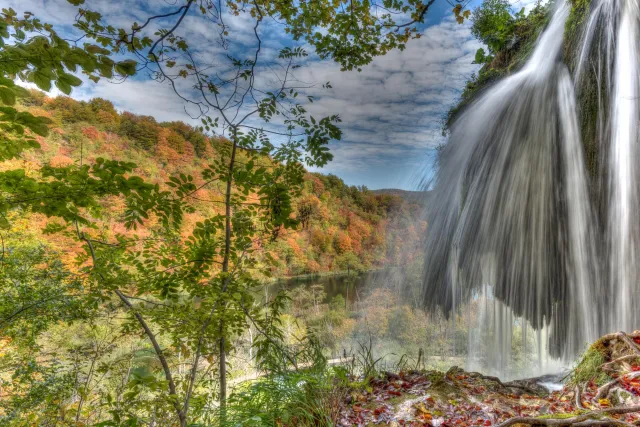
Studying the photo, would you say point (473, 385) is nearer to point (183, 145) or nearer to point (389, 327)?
point (389, 327)

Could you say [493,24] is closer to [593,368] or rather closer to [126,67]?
[593,368]

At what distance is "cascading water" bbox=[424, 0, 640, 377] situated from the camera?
4477 millimetres

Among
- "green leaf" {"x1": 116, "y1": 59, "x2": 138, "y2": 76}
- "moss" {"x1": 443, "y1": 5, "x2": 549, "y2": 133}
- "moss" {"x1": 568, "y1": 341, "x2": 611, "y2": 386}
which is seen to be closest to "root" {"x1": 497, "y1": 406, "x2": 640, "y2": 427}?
"moss" {"x1": 568, "y1": 341, "x2": 611, "y2": 386}

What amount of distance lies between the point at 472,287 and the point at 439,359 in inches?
318

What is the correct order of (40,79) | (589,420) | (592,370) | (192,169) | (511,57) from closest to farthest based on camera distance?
(40,79) → (589,420) → (592,370) → (511,57) → (192,169)

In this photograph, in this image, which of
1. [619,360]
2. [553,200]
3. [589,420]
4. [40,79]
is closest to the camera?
[40,79]

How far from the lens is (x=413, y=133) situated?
2158 cm

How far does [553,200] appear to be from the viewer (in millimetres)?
5535

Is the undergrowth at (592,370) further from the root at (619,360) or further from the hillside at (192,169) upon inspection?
the hillside at (192,169)

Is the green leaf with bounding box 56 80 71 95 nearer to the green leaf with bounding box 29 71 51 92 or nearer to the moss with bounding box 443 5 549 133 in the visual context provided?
the green leaf with bounding box 29 71 51 92

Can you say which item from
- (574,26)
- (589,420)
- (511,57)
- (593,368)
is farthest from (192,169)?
(589,420)

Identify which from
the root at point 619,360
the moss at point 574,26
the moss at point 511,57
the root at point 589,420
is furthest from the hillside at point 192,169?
the root at point 589,420

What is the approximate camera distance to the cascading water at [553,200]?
14.7 feet

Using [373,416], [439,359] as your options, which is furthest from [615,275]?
[439,359]
